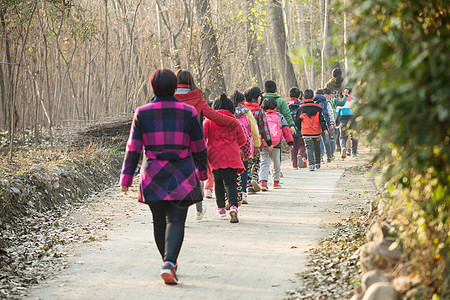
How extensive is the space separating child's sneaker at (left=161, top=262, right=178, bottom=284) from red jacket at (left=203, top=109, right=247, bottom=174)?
115 inches

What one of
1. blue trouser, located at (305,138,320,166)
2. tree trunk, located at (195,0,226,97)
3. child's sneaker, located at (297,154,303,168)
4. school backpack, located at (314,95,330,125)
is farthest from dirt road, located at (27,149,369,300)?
tree trunk, located at (195,0,226,97)

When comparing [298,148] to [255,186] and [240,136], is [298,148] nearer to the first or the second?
[255,186]

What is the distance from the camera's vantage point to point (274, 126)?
432 inches

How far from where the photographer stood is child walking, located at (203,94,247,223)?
307 inches

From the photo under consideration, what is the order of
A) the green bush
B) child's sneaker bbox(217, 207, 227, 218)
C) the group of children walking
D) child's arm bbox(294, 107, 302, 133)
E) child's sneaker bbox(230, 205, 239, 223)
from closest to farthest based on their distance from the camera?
the green bush
the group of children walking
child's sneaker bbox(230, 205, 239, 223)
child's sneaker bbox(217, 207, 227, 218)
child's arm bbox(294, 107, 302, 133)

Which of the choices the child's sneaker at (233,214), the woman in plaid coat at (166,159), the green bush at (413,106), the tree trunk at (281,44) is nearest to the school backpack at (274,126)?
the child's sneaker at (233,214)

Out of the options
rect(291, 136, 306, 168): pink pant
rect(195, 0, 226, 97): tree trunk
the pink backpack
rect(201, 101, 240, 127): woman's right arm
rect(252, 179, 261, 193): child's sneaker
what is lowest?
rect(252, 179, 261, 193): child's sneaker

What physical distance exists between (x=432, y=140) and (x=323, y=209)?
550cm

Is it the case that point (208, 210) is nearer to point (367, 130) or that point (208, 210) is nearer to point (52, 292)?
point (52, 292)

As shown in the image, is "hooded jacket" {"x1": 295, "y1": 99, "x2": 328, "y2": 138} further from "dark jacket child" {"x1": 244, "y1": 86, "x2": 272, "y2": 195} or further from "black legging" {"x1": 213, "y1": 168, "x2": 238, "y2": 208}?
"black legging" {"x1": 213, "y1": 168, "x2": 238, "y2": 208}

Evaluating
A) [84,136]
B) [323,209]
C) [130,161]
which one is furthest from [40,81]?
[130,161]

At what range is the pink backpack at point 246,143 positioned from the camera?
344 inches

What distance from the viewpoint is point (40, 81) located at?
14.5 meters

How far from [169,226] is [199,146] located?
2.40 ft
